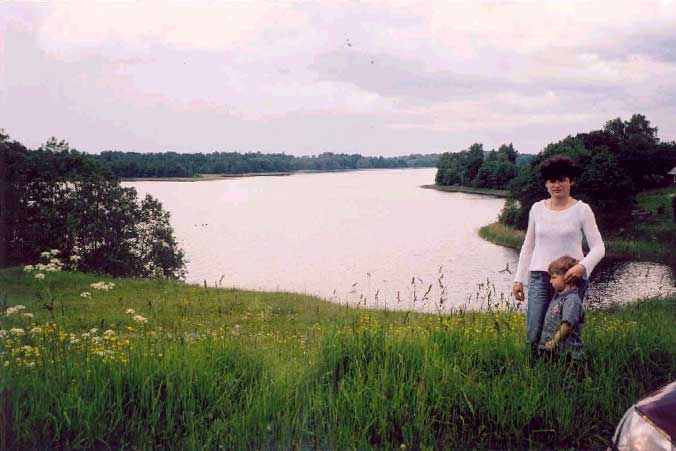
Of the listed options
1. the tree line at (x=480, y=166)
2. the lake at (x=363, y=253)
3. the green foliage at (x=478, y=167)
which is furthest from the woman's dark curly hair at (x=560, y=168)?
the green foliage at (x=478, y=167)

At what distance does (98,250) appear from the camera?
1458 inches

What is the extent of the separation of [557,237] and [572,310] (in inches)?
25.2

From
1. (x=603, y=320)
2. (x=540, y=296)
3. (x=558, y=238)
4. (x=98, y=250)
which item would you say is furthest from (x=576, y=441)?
(x=98, y=250)

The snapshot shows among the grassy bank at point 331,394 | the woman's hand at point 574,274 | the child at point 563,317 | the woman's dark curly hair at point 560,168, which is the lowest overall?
the grassy bank at point 331,394

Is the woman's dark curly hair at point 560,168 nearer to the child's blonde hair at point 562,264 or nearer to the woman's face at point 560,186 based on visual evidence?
the woman's face at point 560,186

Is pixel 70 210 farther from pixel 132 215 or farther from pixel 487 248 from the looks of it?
pixel 487 248

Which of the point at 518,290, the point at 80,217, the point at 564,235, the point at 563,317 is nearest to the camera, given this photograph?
the point at 563,317

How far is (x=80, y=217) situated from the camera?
36281 millimetres

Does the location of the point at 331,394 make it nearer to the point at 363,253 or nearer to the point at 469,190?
the point at 363,253

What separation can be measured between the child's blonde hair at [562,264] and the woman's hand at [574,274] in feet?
0.27

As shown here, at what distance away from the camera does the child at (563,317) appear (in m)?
4.70

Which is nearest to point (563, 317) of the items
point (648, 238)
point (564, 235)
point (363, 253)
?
point (564, 235)

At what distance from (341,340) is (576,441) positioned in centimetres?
213

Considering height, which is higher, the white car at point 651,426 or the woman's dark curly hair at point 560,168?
the woman's dark curly hair at point 560,168
